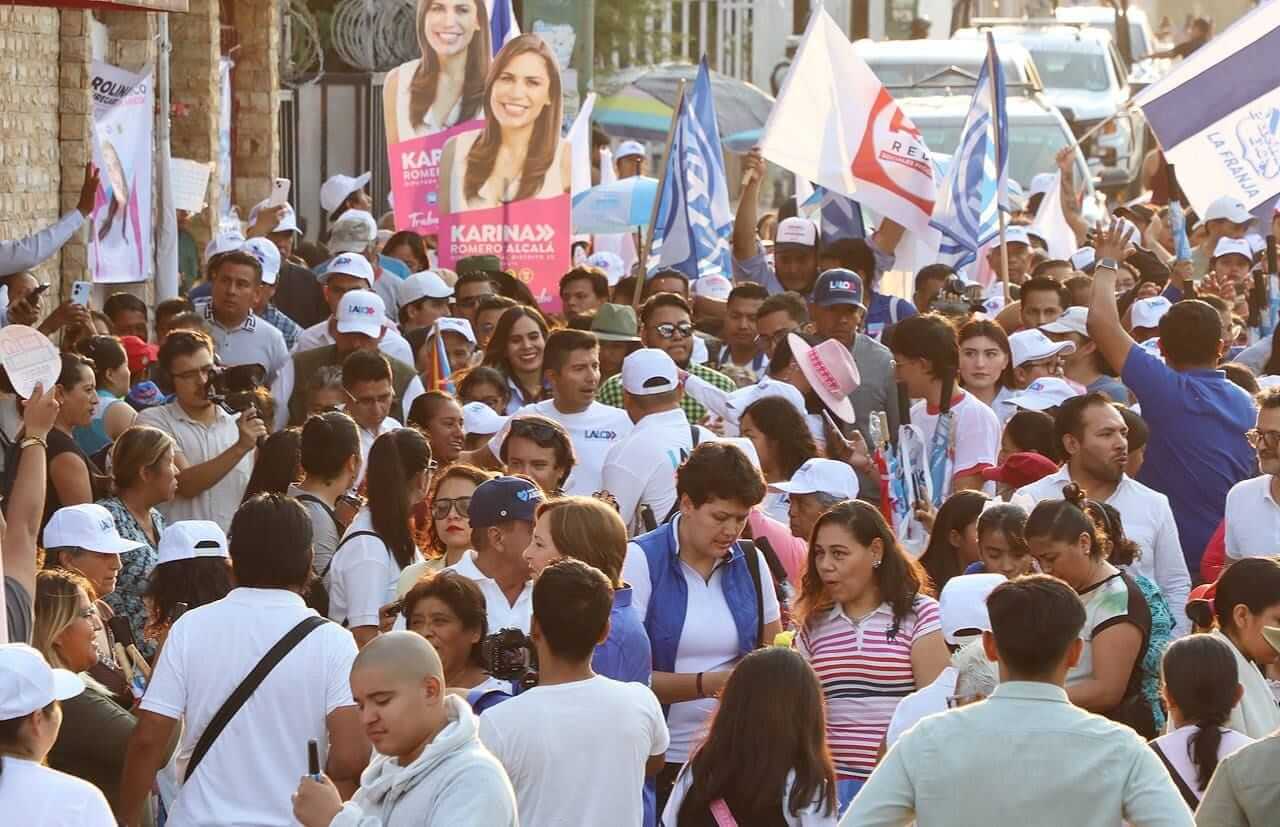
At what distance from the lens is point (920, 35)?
32125 millimetres

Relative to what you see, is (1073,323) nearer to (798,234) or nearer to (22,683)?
(798,234)

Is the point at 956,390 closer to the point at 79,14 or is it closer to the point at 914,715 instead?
the point at 914,715

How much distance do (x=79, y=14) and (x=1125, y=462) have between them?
8.54 m

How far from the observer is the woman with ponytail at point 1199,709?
5664mm

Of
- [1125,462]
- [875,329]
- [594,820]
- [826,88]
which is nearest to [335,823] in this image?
[594,820]

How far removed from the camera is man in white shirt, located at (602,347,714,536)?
8.09m

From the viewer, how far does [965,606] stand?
6.18m

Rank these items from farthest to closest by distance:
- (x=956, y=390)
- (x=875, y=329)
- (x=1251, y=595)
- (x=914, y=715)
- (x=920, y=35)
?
(x=920, y=35), (x=875, y=329), (x=956, y=390), (x=1251, y=595), (x=914, y=715)

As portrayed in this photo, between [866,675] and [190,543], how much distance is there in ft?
6.24

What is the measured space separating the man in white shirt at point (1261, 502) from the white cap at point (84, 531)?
11.7ft

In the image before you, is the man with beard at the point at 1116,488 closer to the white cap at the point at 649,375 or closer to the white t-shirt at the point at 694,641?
the white cap at the point at 649,375

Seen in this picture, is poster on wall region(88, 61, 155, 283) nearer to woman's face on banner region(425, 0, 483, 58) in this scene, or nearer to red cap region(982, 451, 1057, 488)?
woman's face on banner region(425, 0, 483, 58)

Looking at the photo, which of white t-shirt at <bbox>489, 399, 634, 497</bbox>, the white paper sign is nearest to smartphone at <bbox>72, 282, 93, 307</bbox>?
white t-shirt at <bbox>489, 399, 634, 497</bbox>

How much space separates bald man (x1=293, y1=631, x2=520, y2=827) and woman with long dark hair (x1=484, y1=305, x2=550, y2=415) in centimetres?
563
